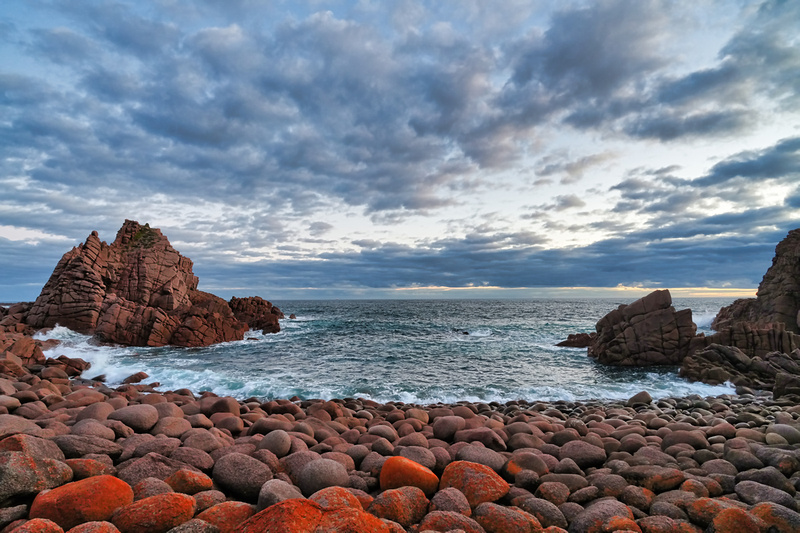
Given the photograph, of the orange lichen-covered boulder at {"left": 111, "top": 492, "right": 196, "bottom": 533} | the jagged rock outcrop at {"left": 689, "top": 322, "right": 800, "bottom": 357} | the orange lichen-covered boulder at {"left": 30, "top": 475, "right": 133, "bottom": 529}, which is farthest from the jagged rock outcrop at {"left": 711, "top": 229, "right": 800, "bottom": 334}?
the orange lichen-covered boulder at {"left": 30, "top": 475, "right": 133, "bottom": 529}

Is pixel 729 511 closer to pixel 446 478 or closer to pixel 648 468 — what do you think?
pixel 648 468

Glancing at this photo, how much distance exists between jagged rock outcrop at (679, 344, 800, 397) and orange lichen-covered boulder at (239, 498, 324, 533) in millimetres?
20721

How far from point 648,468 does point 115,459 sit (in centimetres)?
687

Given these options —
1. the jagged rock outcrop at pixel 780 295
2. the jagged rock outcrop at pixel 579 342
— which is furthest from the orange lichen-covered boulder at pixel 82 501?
the jagged rock outcrop at pixel 780 295

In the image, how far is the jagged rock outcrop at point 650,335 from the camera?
910 inches

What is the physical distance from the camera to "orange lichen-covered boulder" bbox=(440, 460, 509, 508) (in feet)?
14.3

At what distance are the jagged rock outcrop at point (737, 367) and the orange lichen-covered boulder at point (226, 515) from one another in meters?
21.0

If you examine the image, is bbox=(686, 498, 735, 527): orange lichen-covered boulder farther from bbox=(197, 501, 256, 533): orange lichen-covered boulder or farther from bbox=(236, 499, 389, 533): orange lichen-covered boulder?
bbox=(197, 501, 256, 533): orange lichen-covered boulder

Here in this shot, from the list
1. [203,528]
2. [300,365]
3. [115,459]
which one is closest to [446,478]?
[203,528]

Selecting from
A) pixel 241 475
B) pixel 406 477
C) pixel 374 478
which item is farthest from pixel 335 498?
pixel 241 475

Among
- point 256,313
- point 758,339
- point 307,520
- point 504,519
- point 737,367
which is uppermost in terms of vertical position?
point 307,520

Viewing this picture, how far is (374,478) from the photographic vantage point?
4.89m

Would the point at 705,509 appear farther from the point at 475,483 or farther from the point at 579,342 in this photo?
the point at 579,342

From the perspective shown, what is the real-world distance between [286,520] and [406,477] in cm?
196
